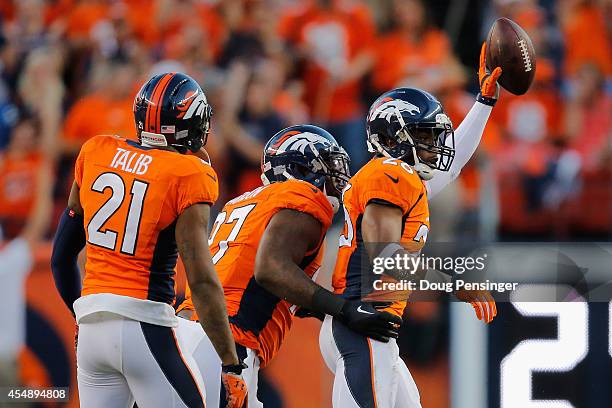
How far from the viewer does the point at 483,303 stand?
4.50 meters

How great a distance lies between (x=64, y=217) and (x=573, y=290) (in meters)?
2.16

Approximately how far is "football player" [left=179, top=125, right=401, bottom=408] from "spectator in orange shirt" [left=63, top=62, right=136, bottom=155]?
12.4 ft

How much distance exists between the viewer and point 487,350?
5215 millimetres

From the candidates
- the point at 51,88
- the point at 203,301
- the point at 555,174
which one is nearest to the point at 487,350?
the point at 203,301

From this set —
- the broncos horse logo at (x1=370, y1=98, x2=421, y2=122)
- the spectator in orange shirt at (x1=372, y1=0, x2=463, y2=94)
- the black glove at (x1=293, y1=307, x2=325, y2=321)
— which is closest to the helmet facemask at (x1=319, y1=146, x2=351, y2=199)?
the broncos horse logo at (x1=370, y1=98, x2=421, y2=122)

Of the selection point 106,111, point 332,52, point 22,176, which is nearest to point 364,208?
point 22,176

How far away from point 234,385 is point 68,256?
97 cm

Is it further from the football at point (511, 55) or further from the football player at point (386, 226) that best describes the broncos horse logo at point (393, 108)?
the football at point (511, 55)

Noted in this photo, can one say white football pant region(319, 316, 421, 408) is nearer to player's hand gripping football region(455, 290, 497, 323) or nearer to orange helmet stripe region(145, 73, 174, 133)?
player's hand gripping football region(455, 290, 497, 323)

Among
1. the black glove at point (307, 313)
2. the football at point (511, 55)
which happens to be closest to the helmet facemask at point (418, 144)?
the football at point (511, 55)

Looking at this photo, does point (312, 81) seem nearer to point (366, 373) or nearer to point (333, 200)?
point (333, 200)

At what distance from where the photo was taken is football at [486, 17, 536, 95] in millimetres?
5117

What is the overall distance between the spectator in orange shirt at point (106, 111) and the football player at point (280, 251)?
3.78m

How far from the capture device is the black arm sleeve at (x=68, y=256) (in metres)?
4.40
